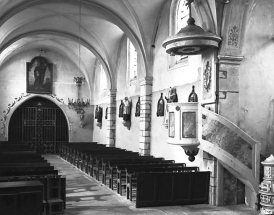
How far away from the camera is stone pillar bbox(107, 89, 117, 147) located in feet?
59.2

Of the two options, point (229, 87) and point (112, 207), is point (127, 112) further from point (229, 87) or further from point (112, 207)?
point (112, 207)

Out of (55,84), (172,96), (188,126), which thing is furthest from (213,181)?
(55,84)

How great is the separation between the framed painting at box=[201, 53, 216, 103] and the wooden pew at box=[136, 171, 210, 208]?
1.85 m

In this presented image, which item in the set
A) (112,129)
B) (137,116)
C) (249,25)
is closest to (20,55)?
(112,129)

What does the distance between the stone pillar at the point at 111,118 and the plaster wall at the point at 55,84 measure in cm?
467

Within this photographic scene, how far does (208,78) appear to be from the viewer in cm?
891

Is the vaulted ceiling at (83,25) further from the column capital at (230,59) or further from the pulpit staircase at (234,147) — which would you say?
the pulpit staircase at (234,147)

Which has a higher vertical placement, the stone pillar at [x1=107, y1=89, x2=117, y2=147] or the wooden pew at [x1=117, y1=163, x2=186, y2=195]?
the stone pillar at [x1=107, y1=89, x2=117, y2=147]

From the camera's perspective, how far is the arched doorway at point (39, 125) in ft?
70.5

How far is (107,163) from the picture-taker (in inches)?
437

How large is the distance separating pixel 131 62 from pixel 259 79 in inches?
330

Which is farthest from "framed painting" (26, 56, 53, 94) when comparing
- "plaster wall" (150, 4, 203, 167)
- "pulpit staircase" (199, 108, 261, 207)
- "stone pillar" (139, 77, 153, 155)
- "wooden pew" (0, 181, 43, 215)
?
"wooden pew" (0, 181, 43, 215)

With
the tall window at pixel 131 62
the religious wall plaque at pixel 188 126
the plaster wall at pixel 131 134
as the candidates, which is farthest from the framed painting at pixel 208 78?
the tall window at pixel 131 62

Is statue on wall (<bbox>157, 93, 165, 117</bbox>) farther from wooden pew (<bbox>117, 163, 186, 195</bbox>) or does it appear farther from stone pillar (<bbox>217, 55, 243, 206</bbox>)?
stone pillar (<bbox>217, 55, 243, 206</bbox>)
